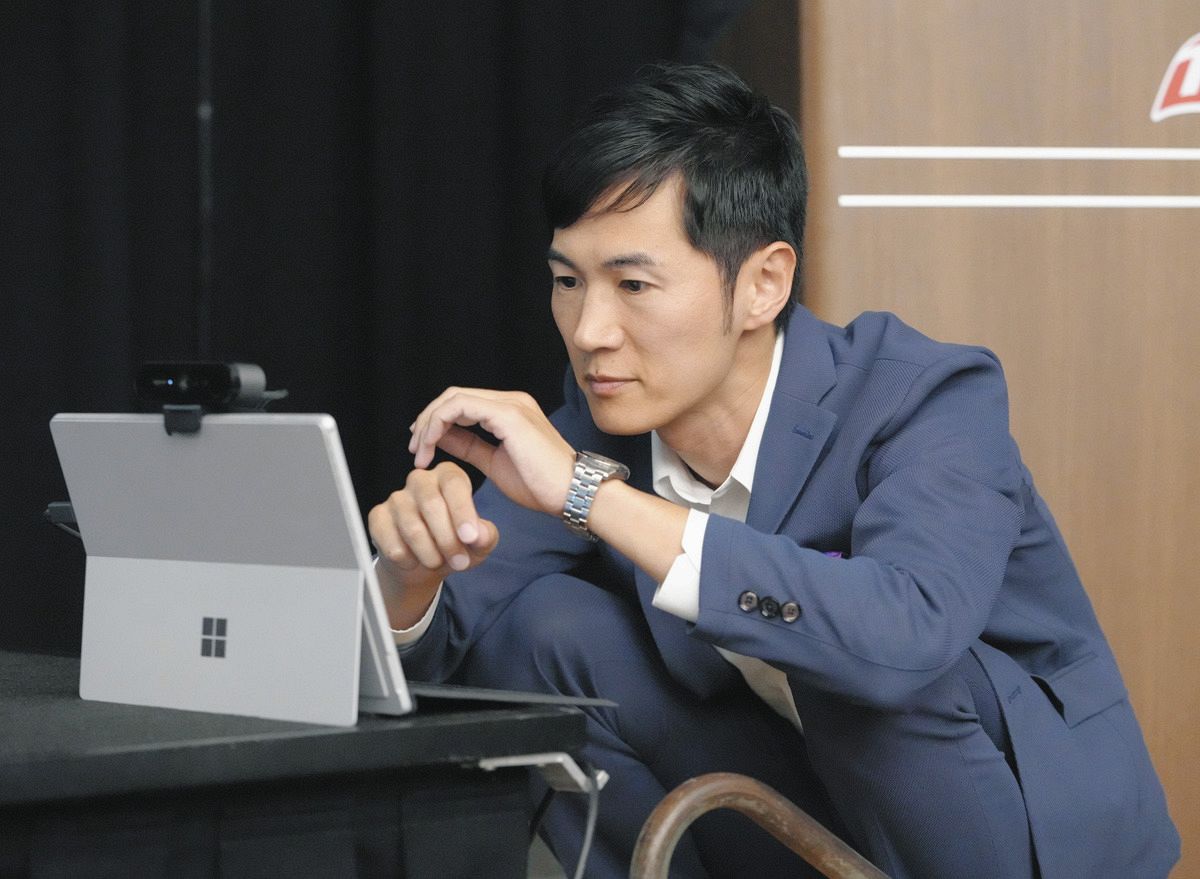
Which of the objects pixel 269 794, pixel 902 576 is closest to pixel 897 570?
pixel 902 576

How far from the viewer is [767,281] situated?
1544mm

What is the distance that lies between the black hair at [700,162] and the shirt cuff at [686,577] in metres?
0.39

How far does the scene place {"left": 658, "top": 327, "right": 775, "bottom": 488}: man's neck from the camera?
61.2 inches

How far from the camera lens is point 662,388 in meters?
1.46

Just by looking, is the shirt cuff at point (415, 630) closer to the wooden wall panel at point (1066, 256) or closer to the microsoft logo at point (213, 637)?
the microsoft logo at point (213, 637)

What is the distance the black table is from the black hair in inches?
27.8

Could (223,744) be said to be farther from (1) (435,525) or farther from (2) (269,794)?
(1) (435,525)

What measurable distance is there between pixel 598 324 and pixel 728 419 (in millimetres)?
216

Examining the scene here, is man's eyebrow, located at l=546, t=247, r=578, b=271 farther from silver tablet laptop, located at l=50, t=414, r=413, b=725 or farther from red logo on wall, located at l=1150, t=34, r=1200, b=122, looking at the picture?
red logo on wall, located at l=1150, t=34, r=1200, b=122

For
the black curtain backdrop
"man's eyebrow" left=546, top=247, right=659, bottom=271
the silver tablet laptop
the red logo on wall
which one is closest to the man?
"man's eyebrow" left=546, top=247, right=659, bottom=271

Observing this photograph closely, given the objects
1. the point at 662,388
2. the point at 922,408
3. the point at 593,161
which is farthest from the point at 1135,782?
the point at 593,161

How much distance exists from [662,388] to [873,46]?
0.70 meters

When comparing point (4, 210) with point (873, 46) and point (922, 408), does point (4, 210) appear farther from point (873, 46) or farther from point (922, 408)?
point (922, 408)

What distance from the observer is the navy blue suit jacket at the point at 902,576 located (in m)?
1.18
